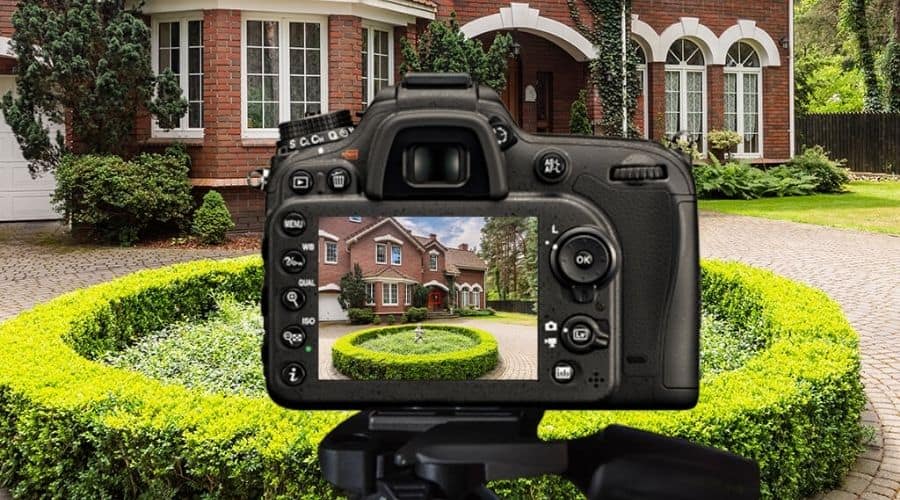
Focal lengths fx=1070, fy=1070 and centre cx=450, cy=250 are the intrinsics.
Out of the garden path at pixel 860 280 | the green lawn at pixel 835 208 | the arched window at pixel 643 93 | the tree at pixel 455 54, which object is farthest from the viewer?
the arched window at pixel 643 93

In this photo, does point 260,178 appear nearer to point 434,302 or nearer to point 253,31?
point 434,302

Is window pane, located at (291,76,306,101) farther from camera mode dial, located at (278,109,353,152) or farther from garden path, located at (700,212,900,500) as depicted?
camera mode dial, located at (278,109,353,152)

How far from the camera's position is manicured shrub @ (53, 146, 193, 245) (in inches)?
490

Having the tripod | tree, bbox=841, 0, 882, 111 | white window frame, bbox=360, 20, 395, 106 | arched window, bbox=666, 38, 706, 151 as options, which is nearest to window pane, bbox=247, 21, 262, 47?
white window frame, bbox=360, 20, 395, 106

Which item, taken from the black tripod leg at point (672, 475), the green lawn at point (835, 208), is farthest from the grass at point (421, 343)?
the green lawn at point (835, 208)

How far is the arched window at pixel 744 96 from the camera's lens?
65.8 feet

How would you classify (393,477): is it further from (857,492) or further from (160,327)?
(160,327)

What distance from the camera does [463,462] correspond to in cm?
127

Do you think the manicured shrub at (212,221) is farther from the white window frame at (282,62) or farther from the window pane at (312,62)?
the window pane at (312,62)

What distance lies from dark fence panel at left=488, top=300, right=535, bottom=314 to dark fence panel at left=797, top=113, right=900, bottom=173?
26097mm

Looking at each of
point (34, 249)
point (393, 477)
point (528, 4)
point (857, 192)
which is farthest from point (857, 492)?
point (857, 192)

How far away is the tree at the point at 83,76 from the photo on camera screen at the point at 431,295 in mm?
11834

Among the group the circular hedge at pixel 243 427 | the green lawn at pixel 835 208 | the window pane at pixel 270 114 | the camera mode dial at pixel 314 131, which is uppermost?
the window pane at pixel 270 114

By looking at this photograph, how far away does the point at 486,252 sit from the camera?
1271mm
